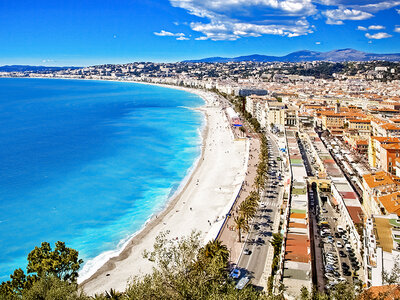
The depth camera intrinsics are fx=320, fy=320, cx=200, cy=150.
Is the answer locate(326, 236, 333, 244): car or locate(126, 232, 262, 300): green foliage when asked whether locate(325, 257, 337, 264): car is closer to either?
locate(326, 236, 333, 244): car

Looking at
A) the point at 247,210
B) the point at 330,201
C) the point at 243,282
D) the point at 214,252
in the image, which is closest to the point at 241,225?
the point at 247,210

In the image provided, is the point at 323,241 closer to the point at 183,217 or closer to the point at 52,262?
the point at 183,217

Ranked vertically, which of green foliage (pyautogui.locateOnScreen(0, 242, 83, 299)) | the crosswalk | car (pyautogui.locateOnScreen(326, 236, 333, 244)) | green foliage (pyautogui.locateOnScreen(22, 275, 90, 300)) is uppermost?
green foliage (pyautogui.locateOnScreen(22, 275, 90, 300))

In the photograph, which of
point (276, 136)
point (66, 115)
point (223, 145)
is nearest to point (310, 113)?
point (276, 136)

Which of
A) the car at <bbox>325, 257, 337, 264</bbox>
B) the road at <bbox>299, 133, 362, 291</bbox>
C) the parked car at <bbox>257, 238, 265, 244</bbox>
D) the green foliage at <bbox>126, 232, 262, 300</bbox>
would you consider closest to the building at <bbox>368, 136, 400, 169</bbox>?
the road at <bbox>299, 133, 362, 291</bbox>

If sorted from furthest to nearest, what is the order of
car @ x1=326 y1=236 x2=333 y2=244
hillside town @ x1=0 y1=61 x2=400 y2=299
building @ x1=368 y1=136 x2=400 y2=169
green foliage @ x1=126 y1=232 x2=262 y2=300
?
building @ x1=368 y1=136 x2=400 y2=169, car @ x1=326 y1=236 x2=333 y2=244, hillside town @ x1=0 y1=61 x2=400 y2=299, green foliage @ x1=126 y1=232 x2=262 y2=300

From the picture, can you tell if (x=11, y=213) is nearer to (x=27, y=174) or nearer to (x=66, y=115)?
(x=27, y=174)

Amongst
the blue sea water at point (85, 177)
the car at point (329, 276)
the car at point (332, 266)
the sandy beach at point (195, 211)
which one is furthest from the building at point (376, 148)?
the blue sea water at point (85, 177)
